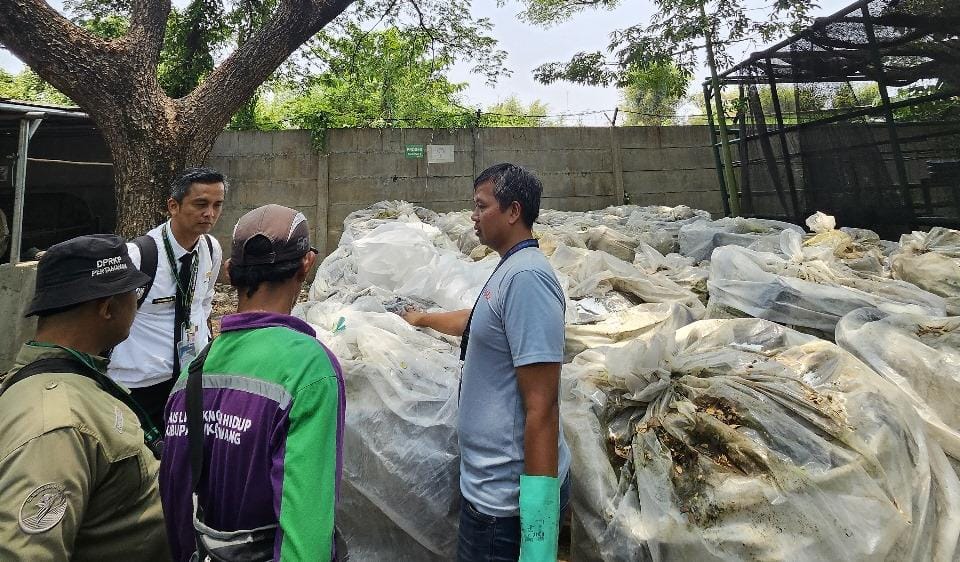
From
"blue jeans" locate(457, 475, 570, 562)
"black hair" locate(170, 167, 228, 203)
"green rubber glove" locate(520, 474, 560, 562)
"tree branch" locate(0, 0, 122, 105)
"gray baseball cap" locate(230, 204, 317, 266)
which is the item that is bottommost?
"blue jeans" locate(457, 475, 570, 562)

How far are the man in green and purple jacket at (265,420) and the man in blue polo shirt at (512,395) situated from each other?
1.38 feet

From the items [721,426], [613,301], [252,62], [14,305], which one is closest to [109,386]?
[721,426]

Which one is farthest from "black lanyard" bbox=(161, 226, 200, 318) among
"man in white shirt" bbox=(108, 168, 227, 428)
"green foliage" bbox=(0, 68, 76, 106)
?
"green foliage" bbox=(0, 68, 76, 106)

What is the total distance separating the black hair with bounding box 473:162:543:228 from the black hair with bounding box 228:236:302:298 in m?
0.57

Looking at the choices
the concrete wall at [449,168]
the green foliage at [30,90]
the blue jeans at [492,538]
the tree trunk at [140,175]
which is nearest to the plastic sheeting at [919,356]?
the blue jeans at [492,538]

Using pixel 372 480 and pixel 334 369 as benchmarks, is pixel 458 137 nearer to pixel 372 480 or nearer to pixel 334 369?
pixel 372 480

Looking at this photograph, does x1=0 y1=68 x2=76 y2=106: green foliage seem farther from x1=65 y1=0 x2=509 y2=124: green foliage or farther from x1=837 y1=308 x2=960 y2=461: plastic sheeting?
x1=837 y1=308 x2=960 y2=461: plastic sheeting

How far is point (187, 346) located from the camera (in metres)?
2.12

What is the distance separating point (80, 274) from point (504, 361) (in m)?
1.01

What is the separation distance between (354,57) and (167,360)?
7828 millimetres

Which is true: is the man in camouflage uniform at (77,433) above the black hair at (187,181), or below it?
below

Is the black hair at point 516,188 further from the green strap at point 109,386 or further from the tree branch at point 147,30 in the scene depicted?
the tree branch at point 147,30

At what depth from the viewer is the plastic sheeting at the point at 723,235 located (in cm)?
404

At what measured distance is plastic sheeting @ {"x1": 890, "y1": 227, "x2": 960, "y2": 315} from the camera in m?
2.60
